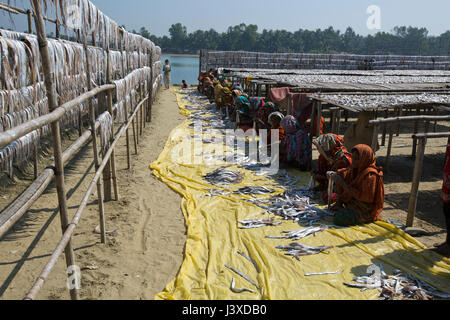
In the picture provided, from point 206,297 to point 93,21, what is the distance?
11.9 ft

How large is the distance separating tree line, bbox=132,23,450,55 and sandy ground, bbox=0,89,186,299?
294ft

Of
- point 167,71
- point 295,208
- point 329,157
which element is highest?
point 167,71

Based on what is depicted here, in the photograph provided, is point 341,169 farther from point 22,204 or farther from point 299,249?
point 22,204

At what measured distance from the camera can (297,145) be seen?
293 inches

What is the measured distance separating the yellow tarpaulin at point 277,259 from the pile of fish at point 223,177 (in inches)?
41.3

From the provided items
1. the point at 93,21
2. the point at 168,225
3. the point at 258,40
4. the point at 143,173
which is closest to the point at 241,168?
the point at 143,173

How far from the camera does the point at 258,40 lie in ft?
322

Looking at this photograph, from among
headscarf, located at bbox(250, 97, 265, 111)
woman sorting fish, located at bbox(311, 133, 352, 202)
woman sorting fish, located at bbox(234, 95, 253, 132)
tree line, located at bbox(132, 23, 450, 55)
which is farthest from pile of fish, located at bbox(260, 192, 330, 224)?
tree line, located at bbox(132, 23, 450, 55)

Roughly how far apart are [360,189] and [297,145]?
8.92 ft

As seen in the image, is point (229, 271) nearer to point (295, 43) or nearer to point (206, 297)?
point (206, 297)

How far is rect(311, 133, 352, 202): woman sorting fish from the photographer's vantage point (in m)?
5.37

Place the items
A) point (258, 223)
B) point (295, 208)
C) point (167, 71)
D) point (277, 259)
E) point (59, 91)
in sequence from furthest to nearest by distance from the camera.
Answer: point (167, 71) < point (295, 208) < point (258, 223) < point (277, 259) < point (59, 91)

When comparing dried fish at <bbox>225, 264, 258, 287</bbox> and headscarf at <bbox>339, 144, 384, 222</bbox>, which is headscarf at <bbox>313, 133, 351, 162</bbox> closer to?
headscarf at <bbox>339, 144, 384, 222</bbox>

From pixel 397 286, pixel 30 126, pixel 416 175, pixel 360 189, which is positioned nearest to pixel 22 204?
pixel 30 126
